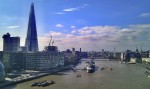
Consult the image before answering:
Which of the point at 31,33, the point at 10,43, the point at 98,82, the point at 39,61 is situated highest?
the point at 31,33

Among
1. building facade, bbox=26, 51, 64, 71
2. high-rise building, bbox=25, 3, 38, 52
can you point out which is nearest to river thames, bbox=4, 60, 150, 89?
building facade, bbox=26, 51, 64, 71

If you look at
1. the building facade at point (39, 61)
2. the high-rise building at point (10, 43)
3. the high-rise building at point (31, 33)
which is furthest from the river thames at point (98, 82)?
the high-rise building at point (31, 33)

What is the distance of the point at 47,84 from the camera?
36.4m

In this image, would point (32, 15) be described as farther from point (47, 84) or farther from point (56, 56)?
point (47, 84)

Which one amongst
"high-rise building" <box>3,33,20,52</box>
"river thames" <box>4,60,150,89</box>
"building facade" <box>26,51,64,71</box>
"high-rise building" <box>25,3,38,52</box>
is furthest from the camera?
"high-rise building" <box>25,3,38,52</box>

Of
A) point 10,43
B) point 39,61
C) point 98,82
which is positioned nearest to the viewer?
point 98,82

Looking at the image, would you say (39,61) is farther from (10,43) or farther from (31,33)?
(10,43)

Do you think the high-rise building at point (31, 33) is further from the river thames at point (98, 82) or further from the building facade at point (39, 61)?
the river thames at point (98, 82)

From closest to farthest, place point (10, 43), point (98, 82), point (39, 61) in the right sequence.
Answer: point (98, 82) < point (39, 61) < point (10, 43)

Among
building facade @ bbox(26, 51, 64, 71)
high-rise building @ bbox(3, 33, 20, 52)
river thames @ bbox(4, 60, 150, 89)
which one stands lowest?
river thames @ bbox(4, 60, 150, 89)

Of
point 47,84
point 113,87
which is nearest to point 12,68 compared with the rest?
point 47,84

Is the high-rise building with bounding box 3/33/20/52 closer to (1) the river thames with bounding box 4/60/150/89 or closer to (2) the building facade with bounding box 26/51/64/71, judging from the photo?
(2) the building facade with bounding box 26/51/64/71

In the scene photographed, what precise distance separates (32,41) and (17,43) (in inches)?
211

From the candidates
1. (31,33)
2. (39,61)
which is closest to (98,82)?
(39,61)
